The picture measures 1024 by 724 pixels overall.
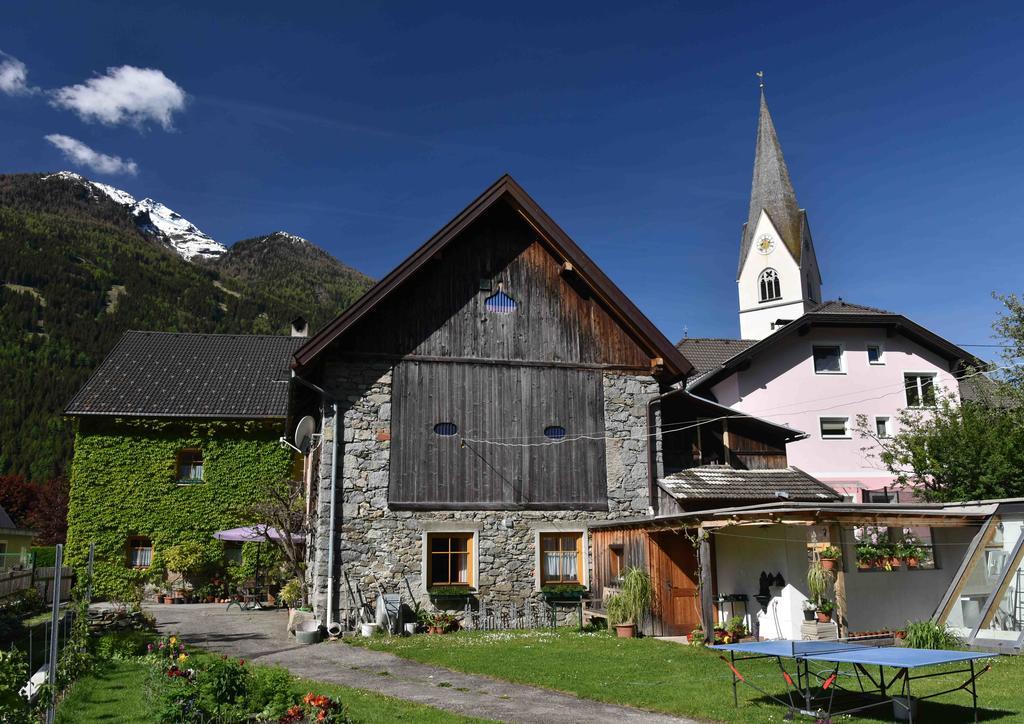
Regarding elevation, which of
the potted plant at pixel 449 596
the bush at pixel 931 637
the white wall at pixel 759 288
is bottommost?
the bush at pixel 931 637

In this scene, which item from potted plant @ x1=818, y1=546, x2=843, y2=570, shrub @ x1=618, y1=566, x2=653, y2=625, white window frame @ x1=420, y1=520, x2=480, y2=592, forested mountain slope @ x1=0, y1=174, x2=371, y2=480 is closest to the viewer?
potted plant @ x1=818, y1=546, x2=843, y2=570

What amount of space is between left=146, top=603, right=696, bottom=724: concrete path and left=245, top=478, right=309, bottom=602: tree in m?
1.74

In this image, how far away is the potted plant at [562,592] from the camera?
18.1 m

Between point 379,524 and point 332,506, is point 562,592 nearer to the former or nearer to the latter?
point 379,524

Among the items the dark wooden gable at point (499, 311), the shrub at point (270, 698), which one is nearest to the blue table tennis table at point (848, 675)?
the shrub at point (270, 698)

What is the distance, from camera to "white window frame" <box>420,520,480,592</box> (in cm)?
1755

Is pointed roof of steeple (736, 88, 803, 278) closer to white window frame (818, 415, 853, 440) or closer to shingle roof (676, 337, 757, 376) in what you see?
shingle roof (676, 337, 757, 376)

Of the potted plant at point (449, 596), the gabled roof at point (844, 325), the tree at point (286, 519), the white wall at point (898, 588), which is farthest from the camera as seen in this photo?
the gabled roof at point (844, 325)

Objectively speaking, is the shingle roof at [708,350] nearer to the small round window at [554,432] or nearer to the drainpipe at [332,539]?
the small round window at [554,432]

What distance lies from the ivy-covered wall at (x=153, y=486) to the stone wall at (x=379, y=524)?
8397 millimetres

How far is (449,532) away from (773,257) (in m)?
31.7

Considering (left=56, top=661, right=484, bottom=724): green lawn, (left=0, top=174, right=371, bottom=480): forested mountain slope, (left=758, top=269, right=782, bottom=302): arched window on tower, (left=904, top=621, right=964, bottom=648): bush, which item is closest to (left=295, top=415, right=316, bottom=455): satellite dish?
(left=56, top=661, right=484, bottom=724): green lawn

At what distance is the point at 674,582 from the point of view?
53.2 feet

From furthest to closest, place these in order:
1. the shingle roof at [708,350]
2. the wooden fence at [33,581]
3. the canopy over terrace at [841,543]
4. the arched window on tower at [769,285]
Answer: the arched window on tower at [769,285] < the shingle roof at [708,350] < the wooden fence at [33,581] < the canopy over terrace at [841,543]
